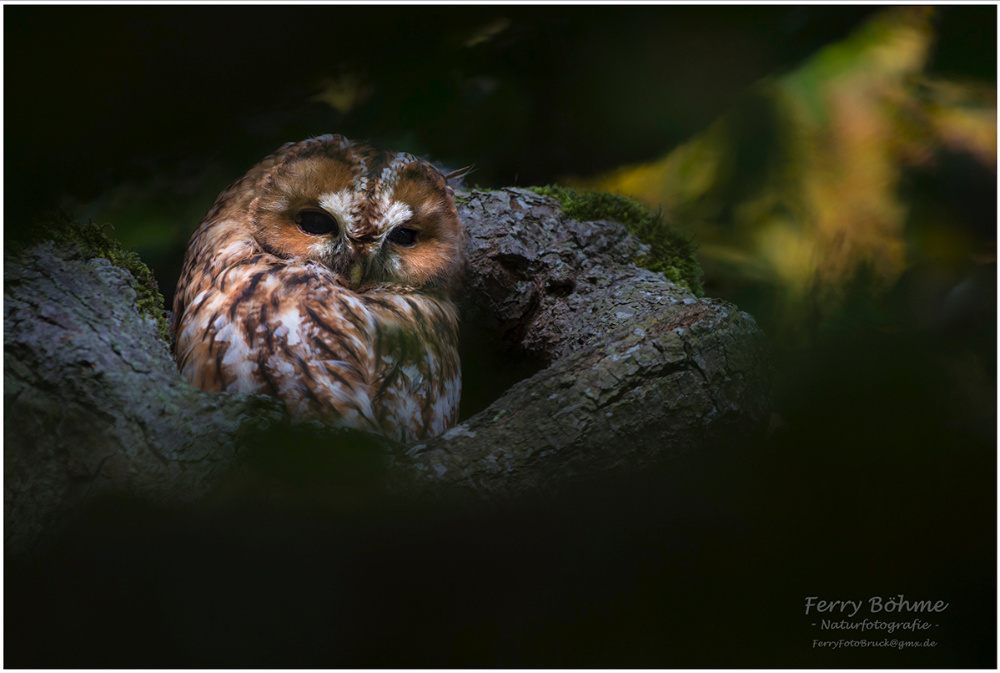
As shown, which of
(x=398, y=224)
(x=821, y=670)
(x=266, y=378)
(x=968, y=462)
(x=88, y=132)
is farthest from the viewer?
(x=398, y=224)

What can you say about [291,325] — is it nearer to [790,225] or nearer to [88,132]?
[88,132]

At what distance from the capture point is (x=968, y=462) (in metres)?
0.50

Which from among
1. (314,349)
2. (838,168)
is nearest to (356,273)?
(314,349)

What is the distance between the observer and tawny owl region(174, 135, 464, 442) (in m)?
1.01

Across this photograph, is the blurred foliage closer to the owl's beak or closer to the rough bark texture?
the rough bark texture

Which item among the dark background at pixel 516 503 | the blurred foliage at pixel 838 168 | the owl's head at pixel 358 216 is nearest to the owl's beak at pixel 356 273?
the owl's head at pixel 358 216

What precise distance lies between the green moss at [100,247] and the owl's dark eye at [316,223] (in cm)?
35

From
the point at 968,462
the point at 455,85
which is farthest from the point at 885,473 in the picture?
the point at 455,85

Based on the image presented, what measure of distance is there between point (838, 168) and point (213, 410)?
64cm

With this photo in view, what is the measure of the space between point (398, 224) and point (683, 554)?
87 centimetres

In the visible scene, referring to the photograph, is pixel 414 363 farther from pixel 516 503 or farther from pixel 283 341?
pixel 516 503

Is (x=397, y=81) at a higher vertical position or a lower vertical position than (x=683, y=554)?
higher

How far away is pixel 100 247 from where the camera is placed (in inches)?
25.5

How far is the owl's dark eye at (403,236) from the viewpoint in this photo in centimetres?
126
